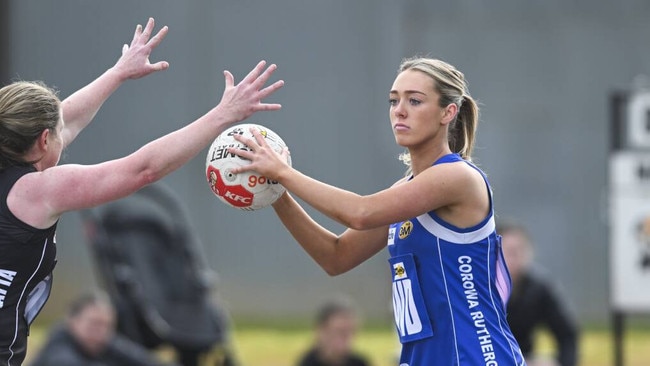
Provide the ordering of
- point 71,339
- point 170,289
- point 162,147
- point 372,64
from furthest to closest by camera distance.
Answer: point 372,64
point 170,289
point 71,339
point 162,147

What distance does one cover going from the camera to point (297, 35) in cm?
1288

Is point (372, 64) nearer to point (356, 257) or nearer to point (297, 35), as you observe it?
point (297, 35)

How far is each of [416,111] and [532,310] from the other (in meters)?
4.40

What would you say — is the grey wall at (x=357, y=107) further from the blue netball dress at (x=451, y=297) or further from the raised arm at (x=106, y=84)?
the blue netball dress at (x=451, y=297)

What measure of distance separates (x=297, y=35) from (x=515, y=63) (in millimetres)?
2297

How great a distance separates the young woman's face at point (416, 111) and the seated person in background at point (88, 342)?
4134mm

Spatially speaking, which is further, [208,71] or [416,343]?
[208,71]

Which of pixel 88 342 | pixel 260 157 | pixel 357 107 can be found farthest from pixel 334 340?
pixel 357 107

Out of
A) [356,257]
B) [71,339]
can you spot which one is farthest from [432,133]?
[71,339]

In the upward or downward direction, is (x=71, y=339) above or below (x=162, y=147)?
below

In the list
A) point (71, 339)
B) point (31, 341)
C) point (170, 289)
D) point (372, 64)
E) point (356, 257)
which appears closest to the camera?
point (356, 257)

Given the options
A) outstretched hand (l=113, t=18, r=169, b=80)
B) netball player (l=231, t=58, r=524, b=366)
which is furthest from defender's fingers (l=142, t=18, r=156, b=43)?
netball player (l=231, t=58, r=524, b=366)

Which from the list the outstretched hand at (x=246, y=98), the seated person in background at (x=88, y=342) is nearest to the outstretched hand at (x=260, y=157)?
the outstretched hand at (x=246, y=98)

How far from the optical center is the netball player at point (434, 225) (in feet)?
13.1
